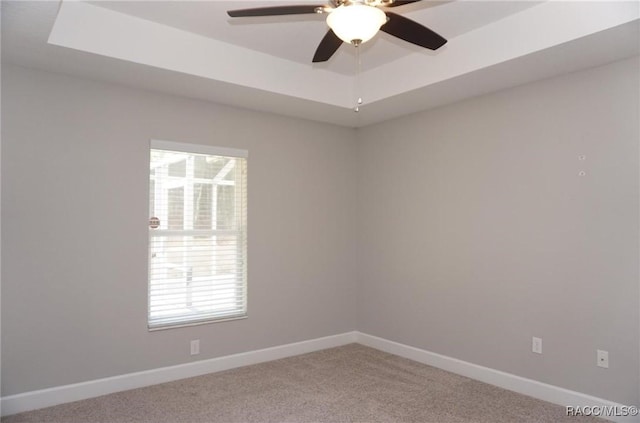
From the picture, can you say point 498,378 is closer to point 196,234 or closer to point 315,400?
point 315,400

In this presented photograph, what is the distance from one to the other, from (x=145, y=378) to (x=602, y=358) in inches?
134

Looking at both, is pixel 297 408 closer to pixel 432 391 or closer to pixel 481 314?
pixel 432 391

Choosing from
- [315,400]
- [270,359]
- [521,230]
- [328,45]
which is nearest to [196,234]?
[270,359]

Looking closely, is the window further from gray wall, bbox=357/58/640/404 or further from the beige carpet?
gray wall, bbox=357/58/640/404

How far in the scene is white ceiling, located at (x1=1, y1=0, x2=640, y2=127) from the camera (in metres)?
2.83

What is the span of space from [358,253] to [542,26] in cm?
295

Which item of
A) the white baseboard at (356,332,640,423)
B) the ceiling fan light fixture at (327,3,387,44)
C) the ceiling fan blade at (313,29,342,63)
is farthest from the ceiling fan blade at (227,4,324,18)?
the white baseboard at (356,332,640,423)

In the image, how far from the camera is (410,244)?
15.0ft

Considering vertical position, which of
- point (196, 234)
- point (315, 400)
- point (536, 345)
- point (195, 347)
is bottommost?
point (315, 400)

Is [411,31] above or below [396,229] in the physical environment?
above

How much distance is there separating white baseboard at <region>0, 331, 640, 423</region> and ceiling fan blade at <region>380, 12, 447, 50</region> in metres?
2.64

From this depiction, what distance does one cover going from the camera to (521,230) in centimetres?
362

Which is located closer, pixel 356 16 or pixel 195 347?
pixel 356 16

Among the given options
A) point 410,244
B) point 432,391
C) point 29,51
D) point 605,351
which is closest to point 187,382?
point 432,391
